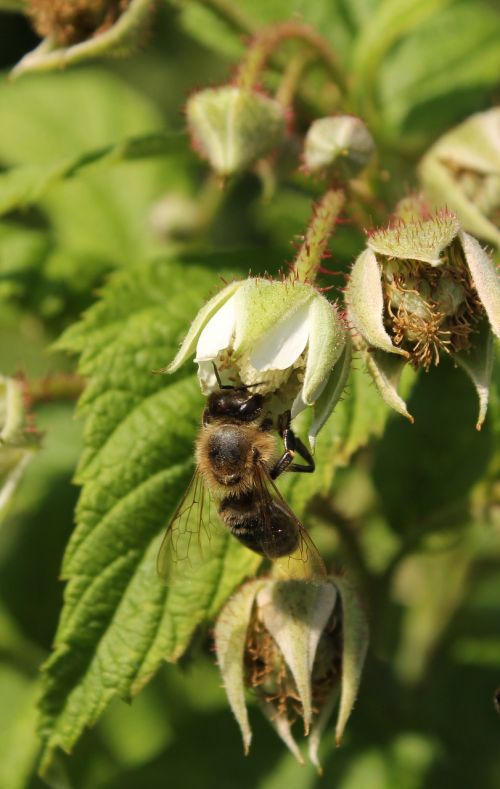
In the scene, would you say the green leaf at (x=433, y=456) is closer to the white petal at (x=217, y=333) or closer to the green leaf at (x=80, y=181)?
the white petal at (x=217, y=333)

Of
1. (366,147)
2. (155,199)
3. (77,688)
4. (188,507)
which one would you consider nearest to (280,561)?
(188,507)

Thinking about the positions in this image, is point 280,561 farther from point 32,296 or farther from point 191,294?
point 32,296

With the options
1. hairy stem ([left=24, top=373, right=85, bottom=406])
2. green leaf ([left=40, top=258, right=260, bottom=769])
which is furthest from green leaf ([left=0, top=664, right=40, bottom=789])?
hairy stem ([left=24, top=373, right=85, bottom=406])

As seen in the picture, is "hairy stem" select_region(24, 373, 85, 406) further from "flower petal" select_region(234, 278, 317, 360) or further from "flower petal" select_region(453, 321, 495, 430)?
"flower petal" select_region(453, 321, 495, 430)

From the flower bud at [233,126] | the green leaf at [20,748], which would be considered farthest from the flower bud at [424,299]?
the green leaf at [20,748]

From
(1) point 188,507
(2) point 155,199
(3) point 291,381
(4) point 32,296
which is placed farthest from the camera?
(2) point 155,199

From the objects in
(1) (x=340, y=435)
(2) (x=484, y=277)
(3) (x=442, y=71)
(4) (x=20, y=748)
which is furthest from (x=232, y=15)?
(4) (x=20, y=748)

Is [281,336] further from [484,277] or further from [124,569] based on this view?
[124,569]
